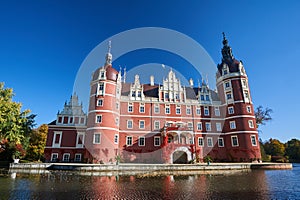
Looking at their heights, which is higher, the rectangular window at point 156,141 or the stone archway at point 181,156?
the rectangular window at point 156,141

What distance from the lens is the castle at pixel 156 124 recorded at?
93.8 ft

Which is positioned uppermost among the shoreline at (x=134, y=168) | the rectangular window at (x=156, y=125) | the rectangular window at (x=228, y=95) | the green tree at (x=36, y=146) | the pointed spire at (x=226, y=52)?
the pointed spire at (x=226, y=52)

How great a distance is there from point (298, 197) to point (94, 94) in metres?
28.6

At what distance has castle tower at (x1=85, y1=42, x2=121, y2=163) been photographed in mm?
27031

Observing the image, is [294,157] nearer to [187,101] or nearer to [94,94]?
[187,101]

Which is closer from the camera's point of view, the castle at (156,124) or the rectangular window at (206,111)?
the castle at (156,124)

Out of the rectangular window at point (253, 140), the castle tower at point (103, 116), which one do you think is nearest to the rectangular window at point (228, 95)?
the rectangular window at point (253, 140)

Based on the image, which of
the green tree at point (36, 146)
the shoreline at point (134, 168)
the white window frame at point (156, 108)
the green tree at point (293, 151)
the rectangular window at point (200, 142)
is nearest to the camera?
the shoreline at point (134, 168)

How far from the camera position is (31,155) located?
33969mm

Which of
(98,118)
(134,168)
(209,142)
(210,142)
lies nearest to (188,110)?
(209,142)

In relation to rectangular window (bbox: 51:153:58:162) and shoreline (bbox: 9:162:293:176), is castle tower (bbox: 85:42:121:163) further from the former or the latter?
rectangular window (bbox: 51:153:58:162)

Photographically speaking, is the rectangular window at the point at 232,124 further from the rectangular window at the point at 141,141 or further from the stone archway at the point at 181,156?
the rectangular window at the point at 141,141

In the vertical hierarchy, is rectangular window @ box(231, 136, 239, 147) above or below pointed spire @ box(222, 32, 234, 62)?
below

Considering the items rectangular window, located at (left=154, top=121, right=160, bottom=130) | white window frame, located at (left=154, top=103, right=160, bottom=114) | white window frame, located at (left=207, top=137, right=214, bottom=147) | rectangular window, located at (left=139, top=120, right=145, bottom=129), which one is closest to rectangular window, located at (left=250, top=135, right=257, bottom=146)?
white window frame, located at (left=207, top=137, right=214, bottom=147)
